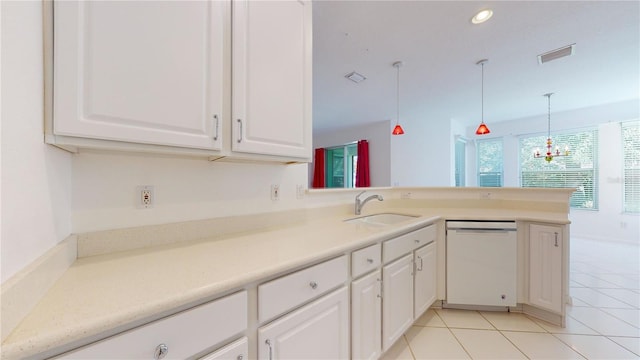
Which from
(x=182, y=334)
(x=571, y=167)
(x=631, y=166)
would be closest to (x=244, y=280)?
(x=182, y=334)

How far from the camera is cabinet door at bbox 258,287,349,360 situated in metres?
0.92

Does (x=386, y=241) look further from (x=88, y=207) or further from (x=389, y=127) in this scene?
(x=389, y=127)

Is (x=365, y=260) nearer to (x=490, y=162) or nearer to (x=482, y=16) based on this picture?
(x=482, y=16)

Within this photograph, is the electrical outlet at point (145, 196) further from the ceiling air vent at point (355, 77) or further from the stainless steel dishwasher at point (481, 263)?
the ceiling air vent at point (355, 77)

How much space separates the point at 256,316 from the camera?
0.89 meters

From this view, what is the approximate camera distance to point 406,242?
1702 millimetres

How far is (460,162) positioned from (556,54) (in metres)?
4.36

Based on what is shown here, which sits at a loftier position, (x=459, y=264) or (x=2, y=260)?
(x=2, y=260)

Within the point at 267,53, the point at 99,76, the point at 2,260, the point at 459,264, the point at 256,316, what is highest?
the point at 267,53

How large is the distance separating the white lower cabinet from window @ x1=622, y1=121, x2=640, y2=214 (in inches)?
275

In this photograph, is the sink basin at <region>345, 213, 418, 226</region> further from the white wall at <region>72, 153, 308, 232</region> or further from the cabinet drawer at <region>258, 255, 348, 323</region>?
the cabinet drawer at <region>258, 255, 348, 323</region>

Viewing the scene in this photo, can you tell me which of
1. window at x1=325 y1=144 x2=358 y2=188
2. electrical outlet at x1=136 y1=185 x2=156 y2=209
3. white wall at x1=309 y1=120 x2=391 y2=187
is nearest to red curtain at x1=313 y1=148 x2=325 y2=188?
window at x1=325 y1=144 x2=358 y2=188

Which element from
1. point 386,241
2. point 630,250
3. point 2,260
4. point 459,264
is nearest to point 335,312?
point 386,241

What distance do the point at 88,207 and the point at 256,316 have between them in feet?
2.78
